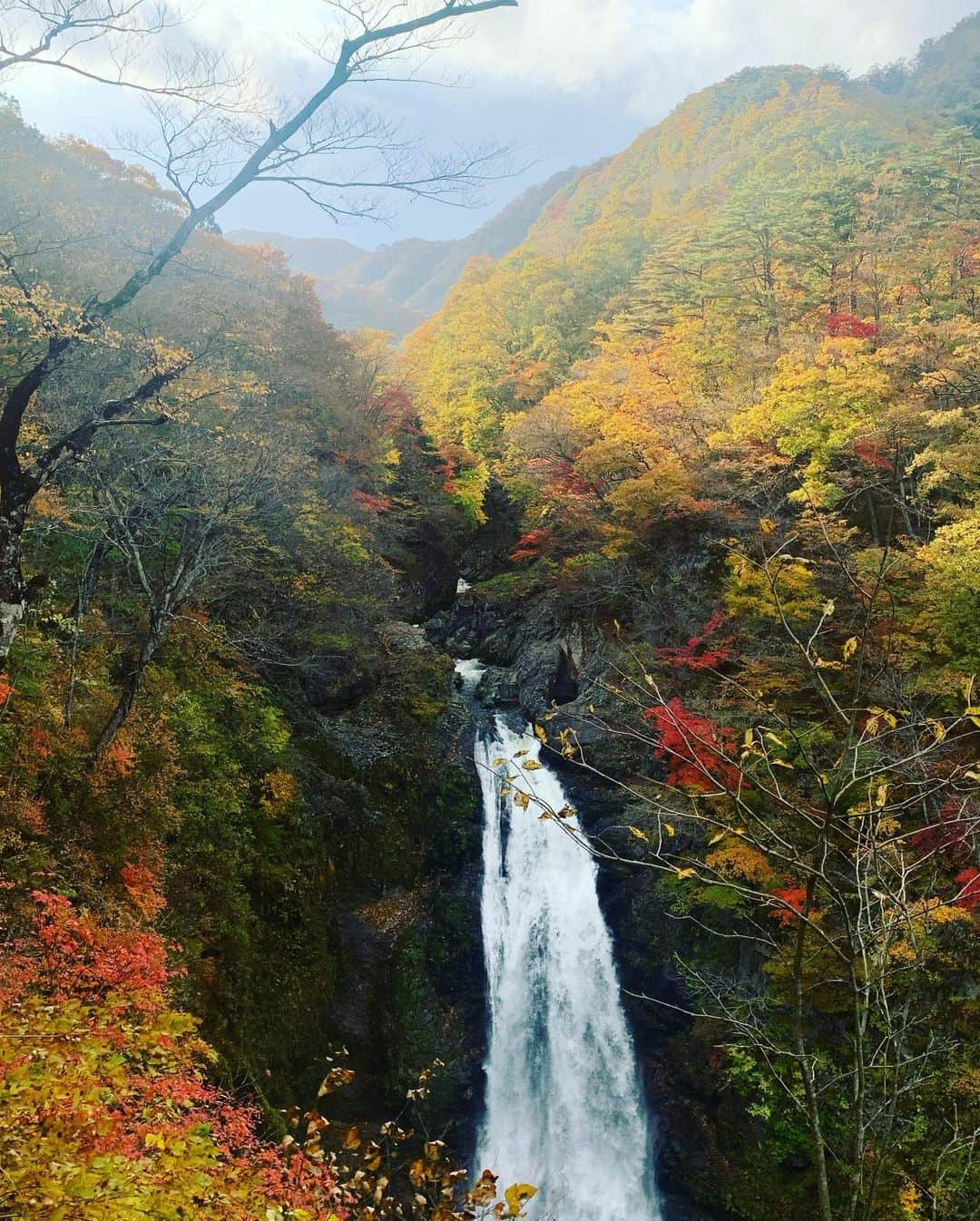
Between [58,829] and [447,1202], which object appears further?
[58,829]

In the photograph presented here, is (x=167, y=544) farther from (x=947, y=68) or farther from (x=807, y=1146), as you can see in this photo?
(x=947, y=68)

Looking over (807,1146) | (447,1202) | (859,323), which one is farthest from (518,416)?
(447,1202)

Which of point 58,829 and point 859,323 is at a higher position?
point 859,323

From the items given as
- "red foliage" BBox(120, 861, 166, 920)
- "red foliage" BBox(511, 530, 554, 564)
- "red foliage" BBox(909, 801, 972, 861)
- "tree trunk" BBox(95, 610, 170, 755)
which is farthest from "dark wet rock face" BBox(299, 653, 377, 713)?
"red foliage" BBox(909, 801, 972, 861)

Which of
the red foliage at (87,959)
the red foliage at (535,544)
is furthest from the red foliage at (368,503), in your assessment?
the red foliage at (87,959)

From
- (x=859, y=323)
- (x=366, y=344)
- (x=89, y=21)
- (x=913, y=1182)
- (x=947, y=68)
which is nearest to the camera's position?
(x=89, y=21)

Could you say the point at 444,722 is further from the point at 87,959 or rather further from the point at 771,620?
the point at 87,959
